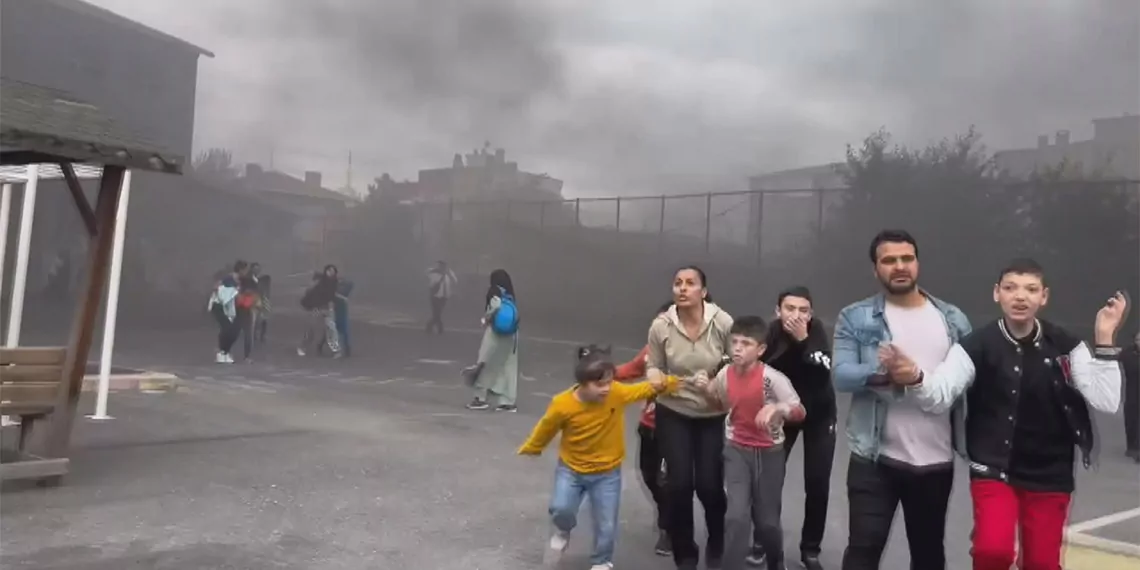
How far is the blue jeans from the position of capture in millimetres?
3715

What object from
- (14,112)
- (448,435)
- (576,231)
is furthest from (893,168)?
(14,112)

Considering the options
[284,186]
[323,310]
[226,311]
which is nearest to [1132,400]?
[226,311]

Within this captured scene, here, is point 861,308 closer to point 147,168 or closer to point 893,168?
point 147,168

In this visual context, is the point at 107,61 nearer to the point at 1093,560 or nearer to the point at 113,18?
the point at 113,18

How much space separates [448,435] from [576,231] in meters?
12.9

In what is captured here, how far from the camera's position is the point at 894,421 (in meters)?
2.96

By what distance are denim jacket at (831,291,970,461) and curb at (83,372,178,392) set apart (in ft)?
24.6

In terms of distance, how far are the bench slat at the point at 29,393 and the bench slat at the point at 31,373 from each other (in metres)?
0.03

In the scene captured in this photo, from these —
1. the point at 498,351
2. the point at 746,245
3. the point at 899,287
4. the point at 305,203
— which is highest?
the point at 305,203

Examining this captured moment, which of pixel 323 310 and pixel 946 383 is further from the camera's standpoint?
pixel 323 310

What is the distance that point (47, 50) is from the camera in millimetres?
17578

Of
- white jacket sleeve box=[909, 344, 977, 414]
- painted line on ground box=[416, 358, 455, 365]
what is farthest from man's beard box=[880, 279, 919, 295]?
painted line on ground box=[416, 358, 455, 365]

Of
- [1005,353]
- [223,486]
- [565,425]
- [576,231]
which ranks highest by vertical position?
[576,231]

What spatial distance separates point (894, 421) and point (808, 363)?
87 cm
